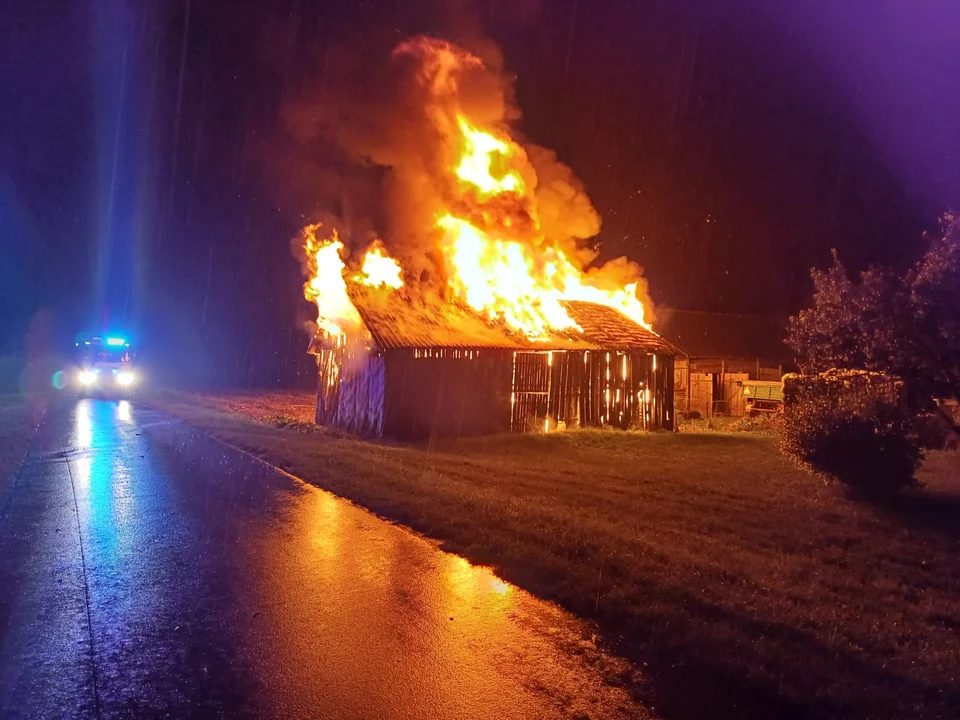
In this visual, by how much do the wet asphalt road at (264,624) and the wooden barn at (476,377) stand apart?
8685 mm

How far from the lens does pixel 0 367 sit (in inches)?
1799

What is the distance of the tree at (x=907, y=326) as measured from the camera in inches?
391

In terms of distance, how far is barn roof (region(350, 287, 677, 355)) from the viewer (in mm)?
18152

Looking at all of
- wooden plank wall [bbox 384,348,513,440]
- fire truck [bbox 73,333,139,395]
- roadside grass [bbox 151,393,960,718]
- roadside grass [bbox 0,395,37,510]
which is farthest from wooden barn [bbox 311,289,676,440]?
fire truck [bbox 73,333,139,395]

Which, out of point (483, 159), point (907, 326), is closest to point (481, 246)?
point (483, 159)

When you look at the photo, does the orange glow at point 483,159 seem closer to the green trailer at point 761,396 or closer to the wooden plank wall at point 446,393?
the wooden plank wall at point 446,393

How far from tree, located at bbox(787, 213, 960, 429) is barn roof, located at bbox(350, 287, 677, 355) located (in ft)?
30.0

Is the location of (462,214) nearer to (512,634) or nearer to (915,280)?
(915,280)

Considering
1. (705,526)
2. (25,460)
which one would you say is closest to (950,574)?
(705,526)

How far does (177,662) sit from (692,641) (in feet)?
11.4

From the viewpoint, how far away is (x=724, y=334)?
4884cm

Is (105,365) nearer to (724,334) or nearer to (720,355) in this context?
(720,355)

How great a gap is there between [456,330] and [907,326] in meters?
11.3

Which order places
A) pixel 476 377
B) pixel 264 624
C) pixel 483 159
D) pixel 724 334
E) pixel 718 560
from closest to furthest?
pixel 264 624, pixel 718 560, pixel 476 377, pixel 483 159, pixel 724 334
